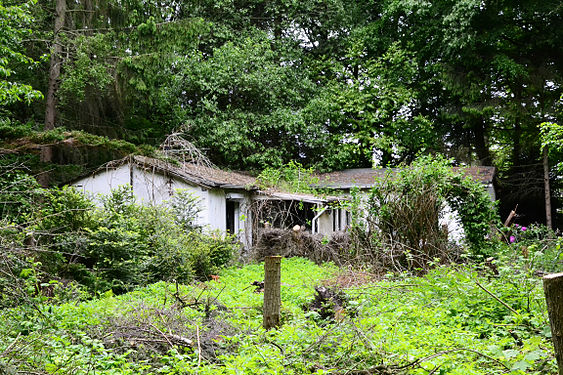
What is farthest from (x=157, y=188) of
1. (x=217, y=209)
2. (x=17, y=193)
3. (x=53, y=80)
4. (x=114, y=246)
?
(x=17, y=193)

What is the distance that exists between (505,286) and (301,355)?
302 centimetres

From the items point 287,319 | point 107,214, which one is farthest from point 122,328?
point 107,214

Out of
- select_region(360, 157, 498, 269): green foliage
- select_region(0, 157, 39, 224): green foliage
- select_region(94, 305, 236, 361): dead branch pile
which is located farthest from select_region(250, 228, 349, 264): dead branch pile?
select_region(94, 305, 236, 361): dead branch pile

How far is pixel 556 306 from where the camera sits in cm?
222

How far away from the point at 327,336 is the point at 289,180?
14717 millimetres

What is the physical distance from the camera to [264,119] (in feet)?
71.3

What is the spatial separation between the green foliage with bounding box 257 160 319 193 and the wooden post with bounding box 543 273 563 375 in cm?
1522

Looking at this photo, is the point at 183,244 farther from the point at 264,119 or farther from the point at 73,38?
the point at 264,119

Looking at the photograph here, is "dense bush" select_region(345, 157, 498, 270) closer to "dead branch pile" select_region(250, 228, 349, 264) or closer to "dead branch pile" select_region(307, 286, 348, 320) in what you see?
"dead branch pile" select_region(307, 286, 348, 320)

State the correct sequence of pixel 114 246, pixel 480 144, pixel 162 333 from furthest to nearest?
pixel 480 144, pixel 114 246, pixel 162 333

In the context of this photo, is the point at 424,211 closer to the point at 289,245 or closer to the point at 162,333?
the point at 289,245

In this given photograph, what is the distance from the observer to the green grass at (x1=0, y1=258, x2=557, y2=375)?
391cm

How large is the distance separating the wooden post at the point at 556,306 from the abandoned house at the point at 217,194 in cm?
1246

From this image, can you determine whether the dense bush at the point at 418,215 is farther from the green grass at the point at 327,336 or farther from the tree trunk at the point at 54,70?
the tree trunk at the point at 54,70
